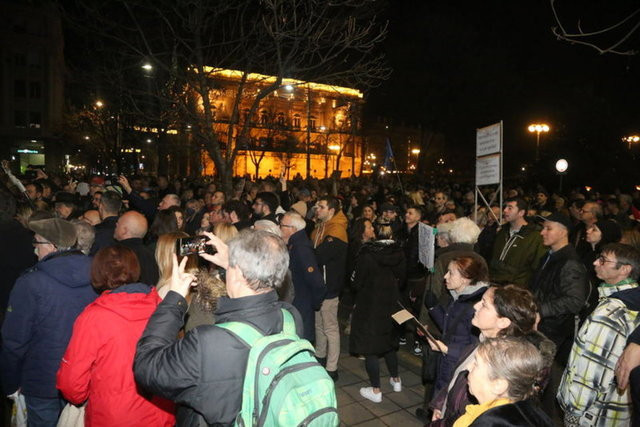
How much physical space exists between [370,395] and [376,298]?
1142 millimetres

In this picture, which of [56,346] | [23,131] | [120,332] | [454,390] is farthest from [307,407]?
[23,131]

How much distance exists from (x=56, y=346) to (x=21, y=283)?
0.55 meters

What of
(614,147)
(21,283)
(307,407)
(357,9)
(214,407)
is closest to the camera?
(307,407)

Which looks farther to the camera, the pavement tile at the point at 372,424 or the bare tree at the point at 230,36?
the bare tree at the point at 230,36

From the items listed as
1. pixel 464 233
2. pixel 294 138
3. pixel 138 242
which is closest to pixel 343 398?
pixel 464 233

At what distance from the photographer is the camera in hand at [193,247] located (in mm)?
2365

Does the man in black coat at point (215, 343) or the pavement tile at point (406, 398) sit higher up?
A: the man in black coat at point (215, 343)

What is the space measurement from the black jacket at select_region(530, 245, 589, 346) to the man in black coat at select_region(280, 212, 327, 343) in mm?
2409

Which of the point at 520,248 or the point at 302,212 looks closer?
the point at 520,248

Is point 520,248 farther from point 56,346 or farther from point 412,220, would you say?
point 56,346

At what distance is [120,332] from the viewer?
2.66m

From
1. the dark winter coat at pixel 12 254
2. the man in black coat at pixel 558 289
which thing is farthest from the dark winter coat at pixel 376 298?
the dark winter coat at pixel 12 254

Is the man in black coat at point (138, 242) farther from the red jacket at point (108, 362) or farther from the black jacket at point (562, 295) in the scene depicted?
the black jacket at point (562, 295)

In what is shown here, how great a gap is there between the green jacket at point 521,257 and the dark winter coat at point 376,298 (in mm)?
1613
